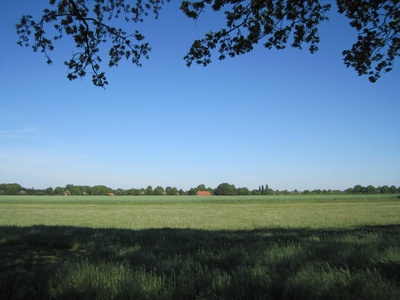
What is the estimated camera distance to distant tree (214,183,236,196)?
150 m

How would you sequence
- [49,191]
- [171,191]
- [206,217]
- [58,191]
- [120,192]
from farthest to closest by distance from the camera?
[171,191] < [120,192] < [58,191] < [49,191] < [206,217]

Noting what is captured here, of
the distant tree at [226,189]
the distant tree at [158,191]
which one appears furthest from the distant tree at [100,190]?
the distant tree at [226,189]

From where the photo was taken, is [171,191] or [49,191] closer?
[49,191]

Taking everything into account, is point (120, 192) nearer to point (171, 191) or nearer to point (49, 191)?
point (171, 191)

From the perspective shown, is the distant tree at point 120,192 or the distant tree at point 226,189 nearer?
the distant tree at point 120,192

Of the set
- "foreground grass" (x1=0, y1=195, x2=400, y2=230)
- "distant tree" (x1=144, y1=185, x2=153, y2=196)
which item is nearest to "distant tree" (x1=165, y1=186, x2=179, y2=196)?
"distant tree" (x1=144, y1=185, x2=153, y2=196)

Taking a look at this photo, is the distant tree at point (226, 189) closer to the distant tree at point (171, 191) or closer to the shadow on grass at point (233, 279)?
the distant tree at point (171, 191)

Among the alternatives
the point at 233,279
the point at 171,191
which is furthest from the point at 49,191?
the point at 233,279

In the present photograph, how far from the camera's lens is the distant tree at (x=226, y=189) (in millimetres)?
149500

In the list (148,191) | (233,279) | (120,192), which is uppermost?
(148,191)

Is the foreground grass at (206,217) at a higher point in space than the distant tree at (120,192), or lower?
lower

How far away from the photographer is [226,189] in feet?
498

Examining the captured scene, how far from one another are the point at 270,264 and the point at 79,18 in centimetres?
770

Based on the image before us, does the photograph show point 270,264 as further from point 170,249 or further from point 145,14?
point 145,14
